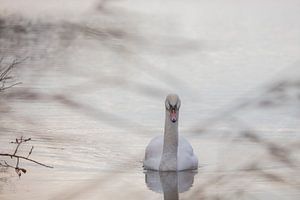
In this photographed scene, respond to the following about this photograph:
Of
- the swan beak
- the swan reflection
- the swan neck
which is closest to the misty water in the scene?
the swan reflection

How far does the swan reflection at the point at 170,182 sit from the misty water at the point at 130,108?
0.4 inches

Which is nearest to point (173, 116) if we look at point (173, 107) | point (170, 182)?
point (173, 107)

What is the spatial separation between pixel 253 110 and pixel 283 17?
7553mm

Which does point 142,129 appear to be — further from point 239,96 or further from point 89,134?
point 239,96

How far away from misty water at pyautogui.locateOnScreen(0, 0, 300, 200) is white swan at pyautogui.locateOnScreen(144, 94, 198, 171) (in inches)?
3.7

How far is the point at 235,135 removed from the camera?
9922 millimetres

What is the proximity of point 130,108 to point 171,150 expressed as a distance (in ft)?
5.04

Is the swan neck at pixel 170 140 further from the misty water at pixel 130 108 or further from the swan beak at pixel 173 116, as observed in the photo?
the misty water at pixel 130 108

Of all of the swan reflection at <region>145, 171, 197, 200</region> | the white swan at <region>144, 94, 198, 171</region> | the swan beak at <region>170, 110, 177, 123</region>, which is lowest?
the swan reflection at <region>145, 171, 197, 200</region>

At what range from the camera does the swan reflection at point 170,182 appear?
8133mm

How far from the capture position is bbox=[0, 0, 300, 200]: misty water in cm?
638

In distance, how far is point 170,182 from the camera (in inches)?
345

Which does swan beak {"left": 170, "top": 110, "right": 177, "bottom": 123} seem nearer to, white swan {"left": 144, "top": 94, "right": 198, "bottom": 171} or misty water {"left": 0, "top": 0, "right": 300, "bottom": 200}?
white swan {"left": 144, "top": 94, "right": 198, "bottom": 171}

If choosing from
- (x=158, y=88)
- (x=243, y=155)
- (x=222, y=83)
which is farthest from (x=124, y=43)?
(x=222, y=83)
